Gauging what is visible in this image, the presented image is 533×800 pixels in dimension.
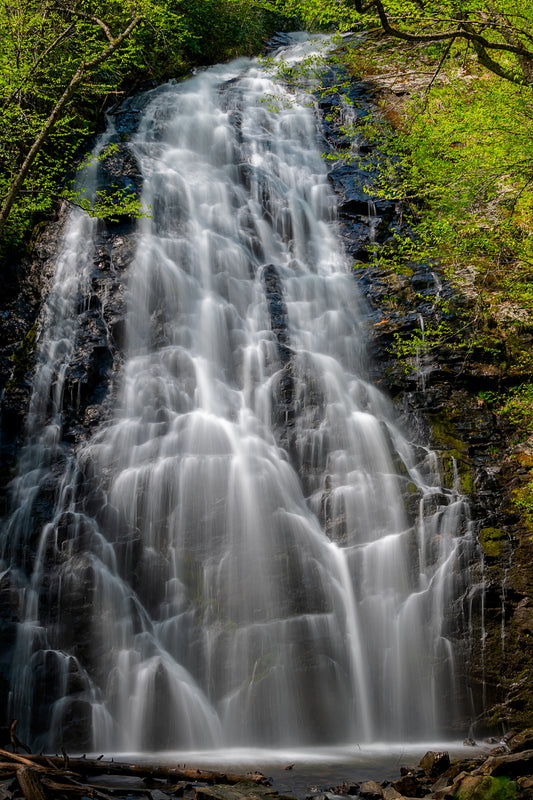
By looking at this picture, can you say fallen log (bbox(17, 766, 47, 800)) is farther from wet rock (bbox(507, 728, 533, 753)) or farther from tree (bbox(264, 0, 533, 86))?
tree (bbox(264, 0, 533, 86))

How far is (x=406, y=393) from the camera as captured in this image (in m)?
10.8

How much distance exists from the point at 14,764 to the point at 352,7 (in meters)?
9.83

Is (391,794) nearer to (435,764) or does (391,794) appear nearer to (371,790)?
(371,790)

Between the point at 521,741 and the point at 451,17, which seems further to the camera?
the point at 451,17

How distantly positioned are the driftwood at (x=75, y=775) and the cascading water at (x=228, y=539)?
160cm

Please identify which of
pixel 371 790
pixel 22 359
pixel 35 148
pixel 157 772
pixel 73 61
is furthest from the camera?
pixel 73 61

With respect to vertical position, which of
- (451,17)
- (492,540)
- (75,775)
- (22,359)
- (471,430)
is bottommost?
(75,775)

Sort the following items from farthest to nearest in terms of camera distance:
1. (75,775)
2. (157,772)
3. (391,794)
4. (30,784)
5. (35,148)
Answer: (35,148), (157,772), (391,794), (75,775), (30,784)

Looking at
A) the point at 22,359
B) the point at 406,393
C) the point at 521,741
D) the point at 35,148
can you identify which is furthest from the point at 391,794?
the point at 22,359

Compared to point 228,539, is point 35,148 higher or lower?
higher

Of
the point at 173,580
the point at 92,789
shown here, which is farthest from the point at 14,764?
the point at 173,580

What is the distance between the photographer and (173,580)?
26.5 feet

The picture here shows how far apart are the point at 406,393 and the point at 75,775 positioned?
8.10 meters

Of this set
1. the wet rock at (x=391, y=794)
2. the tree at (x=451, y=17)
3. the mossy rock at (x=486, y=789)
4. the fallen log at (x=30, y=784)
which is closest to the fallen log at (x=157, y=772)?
the wet rock at (x=391, y=794)
